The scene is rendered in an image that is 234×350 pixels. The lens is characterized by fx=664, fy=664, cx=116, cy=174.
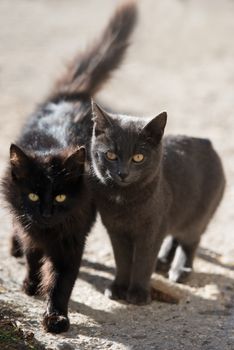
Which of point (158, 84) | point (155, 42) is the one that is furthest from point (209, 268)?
point (155, 42)

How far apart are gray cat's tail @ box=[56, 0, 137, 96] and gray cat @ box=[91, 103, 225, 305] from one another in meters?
0.98

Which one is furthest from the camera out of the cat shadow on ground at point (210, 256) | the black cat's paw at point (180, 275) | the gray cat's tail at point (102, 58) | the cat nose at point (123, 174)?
the gray cat's tail at point (102, 58)

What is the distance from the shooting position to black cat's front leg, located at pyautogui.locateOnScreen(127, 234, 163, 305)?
4855 millimetres

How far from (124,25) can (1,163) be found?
2.20 m

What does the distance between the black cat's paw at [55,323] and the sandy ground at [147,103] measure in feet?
0.18

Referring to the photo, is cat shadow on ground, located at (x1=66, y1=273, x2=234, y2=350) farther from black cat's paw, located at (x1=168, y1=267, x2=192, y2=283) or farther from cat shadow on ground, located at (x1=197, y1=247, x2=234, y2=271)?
cat shadow on ground, located at (x1=197, y1=247, x2=234, y2=271)

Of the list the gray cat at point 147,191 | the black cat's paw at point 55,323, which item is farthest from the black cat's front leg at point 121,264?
the black cat's paw at point 55,323

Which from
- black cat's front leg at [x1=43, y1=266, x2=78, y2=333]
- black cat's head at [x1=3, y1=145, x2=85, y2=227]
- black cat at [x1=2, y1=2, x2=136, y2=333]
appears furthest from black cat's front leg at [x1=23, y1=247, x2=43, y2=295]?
black cat's head at [x1=3, y1=145, x2=85, y2=227]

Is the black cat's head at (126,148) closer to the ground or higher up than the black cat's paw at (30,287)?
higher up

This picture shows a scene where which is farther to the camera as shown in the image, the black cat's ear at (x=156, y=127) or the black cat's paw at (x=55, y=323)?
the black cat's ear at (x=156, y=127)

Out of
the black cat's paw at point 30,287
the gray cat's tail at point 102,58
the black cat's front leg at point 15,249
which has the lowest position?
the black cat's paw at point 30,287

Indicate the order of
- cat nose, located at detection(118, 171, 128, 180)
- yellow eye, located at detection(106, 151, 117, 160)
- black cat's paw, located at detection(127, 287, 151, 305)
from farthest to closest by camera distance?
black cat's paw, located at detection(127, 287, 151, 305) < yellow eye, located at detection(106, 151, 117, 160) < cat nose, located at detection(118, 171, 128, 180)

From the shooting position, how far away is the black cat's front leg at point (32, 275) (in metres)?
4.77

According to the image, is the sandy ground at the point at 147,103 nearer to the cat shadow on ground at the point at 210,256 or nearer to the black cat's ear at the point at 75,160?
the cat shadow on ground at the point at 210,256
